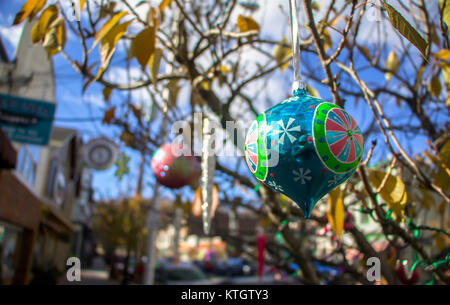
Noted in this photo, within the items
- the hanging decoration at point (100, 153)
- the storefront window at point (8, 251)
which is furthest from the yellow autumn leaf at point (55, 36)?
the storefront window at point (8, 251)

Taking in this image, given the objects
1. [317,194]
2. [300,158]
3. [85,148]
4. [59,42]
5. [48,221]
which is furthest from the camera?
[48,221]

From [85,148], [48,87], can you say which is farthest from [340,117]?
[48,87]

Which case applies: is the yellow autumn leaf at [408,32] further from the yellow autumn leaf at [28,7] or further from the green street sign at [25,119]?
the green street sign at [25,119]

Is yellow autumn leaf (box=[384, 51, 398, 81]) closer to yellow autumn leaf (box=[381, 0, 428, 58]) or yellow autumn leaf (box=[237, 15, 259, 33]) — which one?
yellow autumn leaf (box=[237, 15, 259, 33])

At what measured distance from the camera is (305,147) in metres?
1.37

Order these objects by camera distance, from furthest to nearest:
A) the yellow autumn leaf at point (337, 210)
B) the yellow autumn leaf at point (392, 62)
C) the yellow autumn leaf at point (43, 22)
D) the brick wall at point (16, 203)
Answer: the brick wall at point (16, 203)
the yellow autumn leaf at point (392, 62)
the yellow autumn leaf at point (43, 22)
the yellow autumn leaf at point (337, 210)

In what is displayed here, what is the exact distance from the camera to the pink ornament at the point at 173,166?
2775 millimetres

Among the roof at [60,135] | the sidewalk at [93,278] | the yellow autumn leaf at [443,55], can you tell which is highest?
the roof at [60,135]

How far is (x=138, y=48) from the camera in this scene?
2.05m

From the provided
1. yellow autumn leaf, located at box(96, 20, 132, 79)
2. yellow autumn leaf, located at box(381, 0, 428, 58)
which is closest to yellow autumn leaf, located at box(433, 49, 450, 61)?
yellow autumn leaf, located at box(381, 0, 428, 58)

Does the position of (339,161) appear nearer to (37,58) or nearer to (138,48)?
(138,48)

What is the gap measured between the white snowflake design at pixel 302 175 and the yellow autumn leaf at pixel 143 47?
1119 mm

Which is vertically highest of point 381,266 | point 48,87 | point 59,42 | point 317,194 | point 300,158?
point 48,87

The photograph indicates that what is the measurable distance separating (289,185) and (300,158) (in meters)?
0.14
